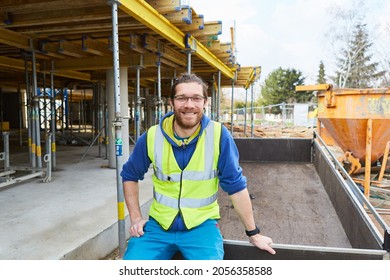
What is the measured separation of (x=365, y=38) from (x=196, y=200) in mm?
Answer: 39366

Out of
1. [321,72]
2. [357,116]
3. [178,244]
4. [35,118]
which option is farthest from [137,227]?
[321,72]

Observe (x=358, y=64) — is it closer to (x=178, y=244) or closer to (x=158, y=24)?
(x=158, y=24)

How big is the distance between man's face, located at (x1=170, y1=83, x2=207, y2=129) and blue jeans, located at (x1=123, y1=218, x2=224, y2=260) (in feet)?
2.28

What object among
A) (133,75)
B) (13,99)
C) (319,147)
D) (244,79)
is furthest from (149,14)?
(13,99)

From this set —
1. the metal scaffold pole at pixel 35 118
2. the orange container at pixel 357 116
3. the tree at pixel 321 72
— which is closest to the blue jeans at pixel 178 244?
the metal scaffold pole at pixel 35 118

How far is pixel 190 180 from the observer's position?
2127 millimetres

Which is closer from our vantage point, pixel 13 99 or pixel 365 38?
pixel 13 99

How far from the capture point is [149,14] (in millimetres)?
4117

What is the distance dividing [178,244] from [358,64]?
40.3m

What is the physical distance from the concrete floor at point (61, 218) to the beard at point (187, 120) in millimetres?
1848

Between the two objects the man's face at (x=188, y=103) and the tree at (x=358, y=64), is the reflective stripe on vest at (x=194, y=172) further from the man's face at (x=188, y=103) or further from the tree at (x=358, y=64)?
the tree at (x=358, y=64)

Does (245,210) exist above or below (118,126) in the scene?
below

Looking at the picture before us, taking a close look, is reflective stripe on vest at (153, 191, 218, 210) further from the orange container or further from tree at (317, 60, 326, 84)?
tree at (317, 60, 326, 84)

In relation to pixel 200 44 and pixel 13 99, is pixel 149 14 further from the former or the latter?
pixel 13 99
